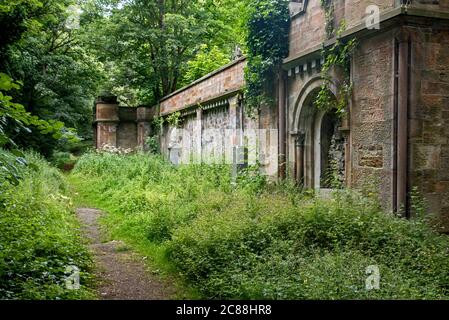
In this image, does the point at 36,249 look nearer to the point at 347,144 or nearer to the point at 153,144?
the point at 347,144

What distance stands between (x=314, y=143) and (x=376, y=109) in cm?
279

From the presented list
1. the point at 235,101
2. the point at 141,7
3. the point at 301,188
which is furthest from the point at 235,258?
the point at 141,7

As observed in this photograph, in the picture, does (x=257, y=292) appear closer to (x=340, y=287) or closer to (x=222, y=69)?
(x=340, y=287)

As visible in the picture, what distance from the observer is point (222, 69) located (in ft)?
44.3

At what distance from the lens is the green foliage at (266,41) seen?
10.2m

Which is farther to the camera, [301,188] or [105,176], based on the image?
[105,176]

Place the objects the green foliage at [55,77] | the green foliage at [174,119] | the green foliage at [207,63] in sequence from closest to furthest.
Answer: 1. the green foliage at [174,119]
2. the green foliage at [55,77]
3. the green foliage at [207,63]

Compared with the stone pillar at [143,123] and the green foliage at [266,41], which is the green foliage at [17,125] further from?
the stone pillar at [143,123]

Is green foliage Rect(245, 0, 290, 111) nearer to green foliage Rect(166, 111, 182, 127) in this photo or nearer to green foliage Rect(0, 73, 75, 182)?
green foliage Rect(0, 73, 75, 182)

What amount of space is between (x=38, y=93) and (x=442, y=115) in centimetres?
1929

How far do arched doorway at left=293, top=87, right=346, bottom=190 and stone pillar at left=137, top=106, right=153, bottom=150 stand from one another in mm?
14187

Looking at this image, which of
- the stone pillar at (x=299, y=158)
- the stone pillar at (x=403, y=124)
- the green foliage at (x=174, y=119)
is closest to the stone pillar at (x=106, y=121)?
the green foliage at (x=174, y=119)

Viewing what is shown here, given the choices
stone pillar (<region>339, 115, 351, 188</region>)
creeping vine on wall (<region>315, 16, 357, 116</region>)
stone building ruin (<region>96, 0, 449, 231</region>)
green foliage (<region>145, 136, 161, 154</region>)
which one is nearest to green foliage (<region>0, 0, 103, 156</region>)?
green foliage (<region>145, 136, 161, 154</region>)

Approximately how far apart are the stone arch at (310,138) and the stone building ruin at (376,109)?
2 centimetres
